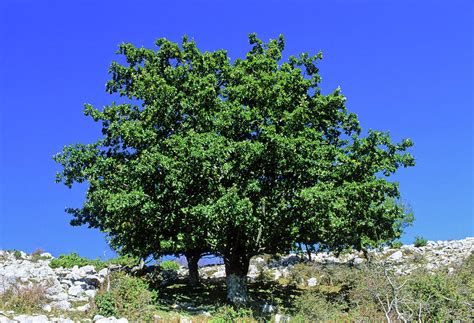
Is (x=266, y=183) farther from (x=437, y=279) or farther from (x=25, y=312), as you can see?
(x=25, y=312)

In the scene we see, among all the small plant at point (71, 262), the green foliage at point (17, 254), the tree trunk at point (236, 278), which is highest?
the green foliage at point (17, 254)

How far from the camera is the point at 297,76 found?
2478 centimetres

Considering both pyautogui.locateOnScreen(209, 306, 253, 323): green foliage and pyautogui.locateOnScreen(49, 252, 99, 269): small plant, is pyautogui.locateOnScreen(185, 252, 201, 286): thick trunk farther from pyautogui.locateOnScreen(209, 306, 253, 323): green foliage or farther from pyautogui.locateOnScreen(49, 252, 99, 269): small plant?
pyautogui.locateOnScreen(209, 306, 253, 323): green foliage

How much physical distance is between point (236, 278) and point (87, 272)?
8711 mm

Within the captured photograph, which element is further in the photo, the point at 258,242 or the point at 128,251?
the point at 128,251

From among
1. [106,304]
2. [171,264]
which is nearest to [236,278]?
[106,304]

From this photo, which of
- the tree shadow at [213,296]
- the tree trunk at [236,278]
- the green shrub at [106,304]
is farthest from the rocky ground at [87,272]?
the tree trunk at [236,278]

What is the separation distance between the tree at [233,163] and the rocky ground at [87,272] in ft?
10.4

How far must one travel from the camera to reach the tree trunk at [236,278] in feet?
80.8

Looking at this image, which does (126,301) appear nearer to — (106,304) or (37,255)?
(106,304)

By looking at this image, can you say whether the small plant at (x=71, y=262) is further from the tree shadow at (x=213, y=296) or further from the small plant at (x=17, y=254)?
the small plant at (x=17, y=254)

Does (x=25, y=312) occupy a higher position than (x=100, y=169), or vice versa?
(x=100, y=169)

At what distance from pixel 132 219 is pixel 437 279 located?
44.1 ft

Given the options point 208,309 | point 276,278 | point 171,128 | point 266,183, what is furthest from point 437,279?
point 276,278
